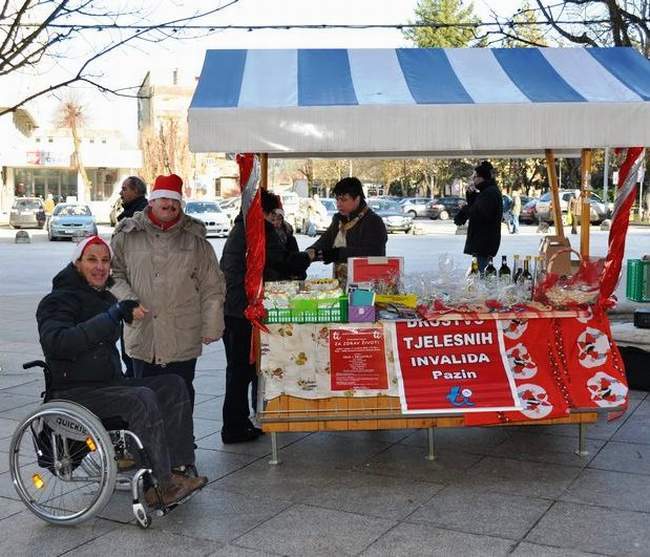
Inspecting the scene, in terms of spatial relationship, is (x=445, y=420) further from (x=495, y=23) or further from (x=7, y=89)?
(x=7, y=89)

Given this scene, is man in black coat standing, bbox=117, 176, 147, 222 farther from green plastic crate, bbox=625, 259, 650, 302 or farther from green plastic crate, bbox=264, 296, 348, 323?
green plastic crate, bbox=625, 259, 650, 302

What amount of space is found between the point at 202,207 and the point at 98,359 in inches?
1100

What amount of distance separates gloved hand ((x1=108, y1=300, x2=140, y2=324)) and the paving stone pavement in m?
1.10

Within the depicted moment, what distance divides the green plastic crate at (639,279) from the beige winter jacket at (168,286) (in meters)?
5.66

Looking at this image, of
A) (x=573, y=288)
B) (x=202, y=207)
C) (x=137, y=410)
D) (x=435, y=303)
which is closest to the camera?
(x=137, y=410)

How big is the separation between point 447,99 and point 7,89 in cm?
3823

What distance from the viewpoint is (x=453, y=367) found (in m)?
4.90

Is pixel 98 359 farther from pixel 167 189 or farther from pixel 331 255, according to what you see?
pixel 331 255

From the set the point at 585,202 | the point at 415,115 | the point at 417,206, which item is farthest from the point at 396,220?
the point at 415,115

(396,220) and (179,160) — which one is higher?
(179,160)

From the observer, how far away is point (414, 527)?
4.00 m

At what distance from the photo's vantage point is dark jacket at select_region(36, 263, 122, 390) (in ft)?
12.6

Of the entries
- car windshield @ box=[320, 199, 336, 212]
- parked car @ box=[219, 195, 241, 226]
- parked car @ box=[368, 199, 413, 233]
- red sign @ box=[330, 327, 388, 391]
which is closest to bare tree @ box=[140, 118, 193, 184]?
parked car @ box=[219, 195, 241, 226]

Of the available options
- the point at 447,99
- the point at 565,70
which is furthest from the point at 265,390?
the point at 565,70
